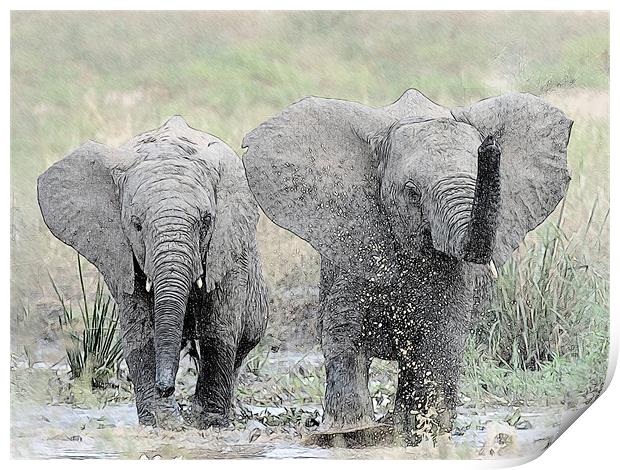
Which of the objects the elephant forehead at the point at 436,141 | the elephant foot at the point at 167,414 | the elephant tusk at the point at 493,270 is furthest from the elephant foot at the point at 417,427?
the elephant forehead at the point at 436,141

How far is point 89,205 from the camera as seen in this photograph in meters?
4.29

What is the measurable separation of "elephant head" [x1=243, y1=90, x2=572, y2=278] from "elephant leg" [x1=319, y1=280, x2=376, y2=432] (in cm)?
16

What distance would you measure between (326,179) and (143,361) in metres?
0.94

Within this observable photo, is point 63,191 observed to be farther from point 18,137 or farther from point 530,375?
point 530,375

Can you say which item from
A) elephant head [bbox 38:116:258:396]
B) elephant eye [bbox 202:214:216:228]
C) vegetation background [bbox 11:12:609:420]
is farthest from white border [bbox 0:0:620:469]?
elephant eye [bbox 202:214:216:228]

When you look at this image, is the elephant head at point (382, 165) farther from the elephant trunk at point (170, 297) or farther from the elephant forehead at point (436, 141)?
the elephant trunk at point (170, 297)

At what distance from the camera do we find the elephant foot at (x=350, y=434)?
14.2ft

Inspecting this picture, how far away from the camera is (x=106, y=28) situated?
14.2 feet

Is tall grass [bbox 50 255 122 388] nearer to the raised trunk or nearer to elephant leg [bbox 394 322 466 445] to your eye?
Result: elephant leg [bbox 394 322 466 445]

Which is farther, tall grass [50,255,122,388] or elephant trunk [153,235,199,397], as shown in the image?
tall grass [50,255,122,388]

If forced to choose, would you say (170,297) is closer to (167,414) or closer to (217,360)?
(217,360)

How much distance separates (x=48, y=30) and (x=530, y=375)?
7.20 feet

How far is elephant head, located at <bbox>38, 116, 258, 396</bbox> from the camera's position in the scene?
4.10 m

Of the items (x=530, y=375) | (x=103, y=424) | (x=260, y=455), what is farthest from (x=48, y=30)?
(x=530, y=375)
